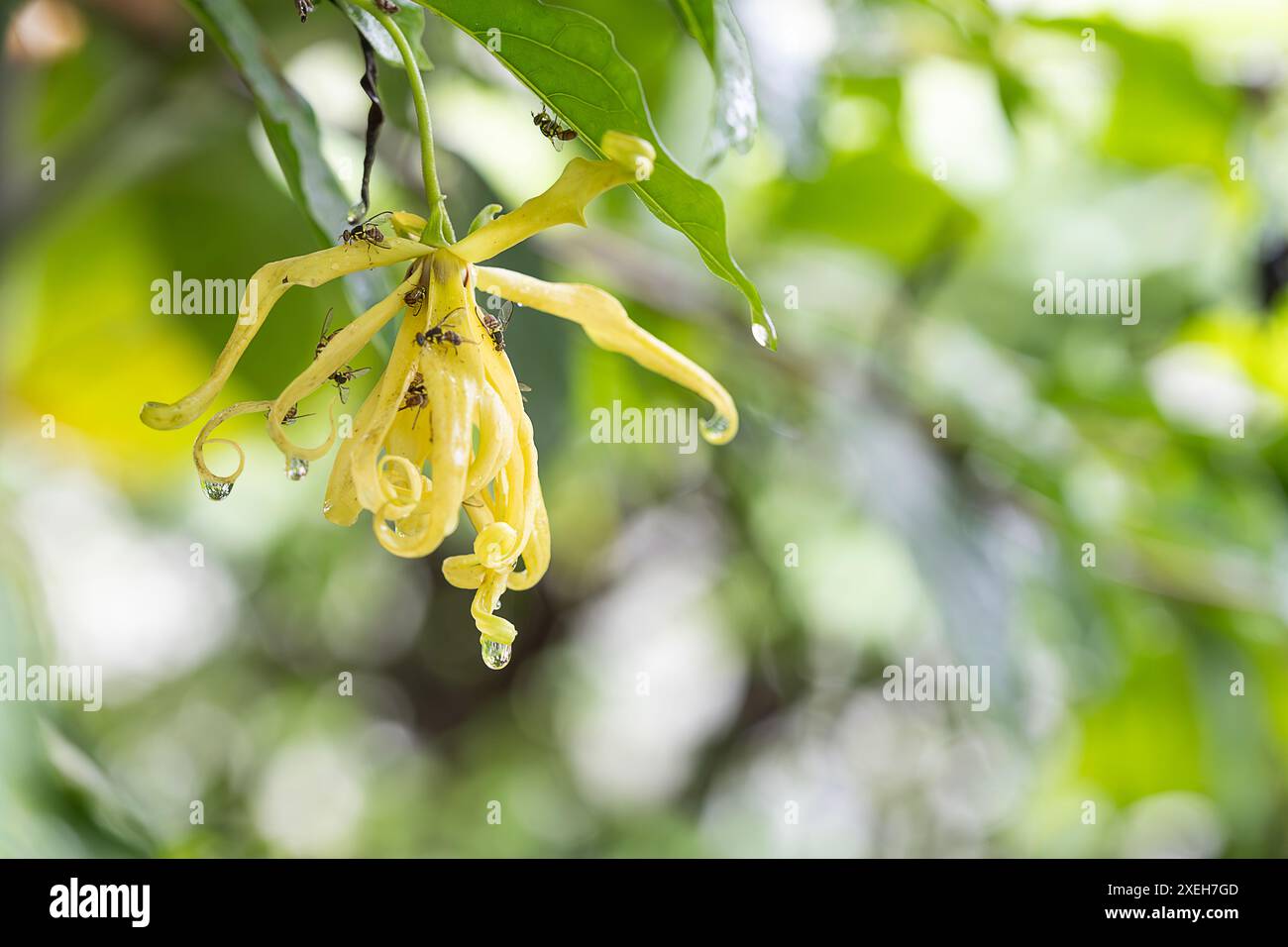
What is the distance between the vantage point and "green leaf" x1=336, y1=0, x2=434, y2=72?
1.40 ft

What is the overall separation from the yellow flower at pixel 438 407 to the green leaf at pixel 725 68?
0.26ft

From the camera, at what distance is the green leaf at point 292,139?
0.47 meters

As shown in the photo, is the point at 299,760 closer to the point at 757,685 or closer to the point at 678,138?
the point at 757,685

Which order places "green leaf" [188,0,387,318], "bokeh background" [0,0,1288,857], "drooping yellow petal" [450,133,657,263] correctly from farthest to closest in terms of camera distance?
"bokeh background" [0,0,1288,857] < "green leaf" [188,0,387,318] < "drooping yellow petal" [450,133,657,263]

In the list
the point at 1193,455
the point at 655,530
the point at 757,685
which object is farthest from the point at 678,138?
the point at 757,685

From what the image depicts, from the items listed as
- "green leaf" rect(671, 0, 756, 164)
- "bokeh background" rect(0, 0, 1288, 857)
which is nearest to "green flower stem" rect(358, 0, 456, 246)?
"green leaf" rect(671, 0, 756, 164)

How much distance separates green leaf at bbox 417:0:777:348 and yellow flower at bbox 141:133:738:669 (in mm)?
31

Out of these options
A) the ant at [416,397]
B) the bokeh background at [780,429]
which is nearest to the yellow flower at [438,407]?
the ant at [416,397]

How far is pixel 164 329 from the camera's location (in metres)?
1.41

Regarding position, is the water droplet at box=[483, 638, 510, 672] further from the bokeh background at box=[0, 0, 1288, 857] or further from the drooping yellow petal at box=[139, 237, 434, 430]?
the bokeh background at box=[0, 0, 1288, 857]

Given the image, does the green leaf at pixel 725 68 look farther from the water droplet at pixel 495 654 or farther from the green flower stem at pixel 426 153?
the water droplet at pixel 495 654

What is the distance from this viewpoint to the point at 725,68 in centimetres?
42

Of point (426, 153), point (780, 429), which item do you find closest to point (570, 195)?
point (426, 153)

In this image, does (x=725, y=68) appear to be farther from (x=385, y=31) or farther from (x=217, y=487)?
(x=217, y=487)
